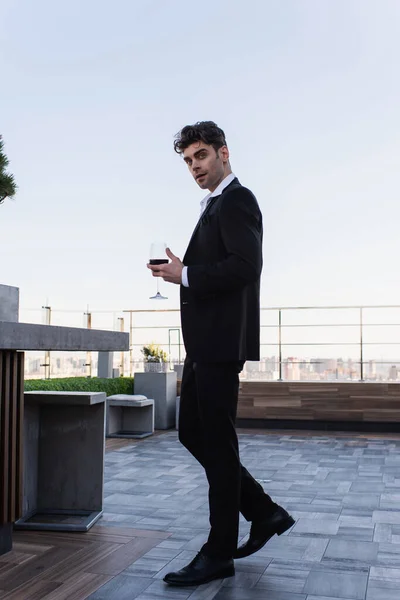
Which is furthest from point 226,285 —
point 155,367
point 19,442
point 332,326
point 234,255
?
point 332,326

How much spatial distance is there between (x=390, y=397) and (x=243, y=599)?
4914 mm

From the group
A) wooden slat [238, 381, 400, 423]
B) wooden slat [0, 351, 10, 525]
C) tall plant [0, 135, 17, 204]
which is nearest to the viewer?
wooden slat [0, 351, 10, 525]

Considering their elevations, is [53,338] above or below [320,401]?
above

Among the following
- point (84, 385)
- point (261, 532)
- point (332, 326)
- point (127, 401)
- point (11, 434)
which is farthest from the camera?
point (332, 326)

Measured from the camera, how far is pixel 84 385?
676cm

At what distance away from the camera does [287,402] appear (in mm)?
6734

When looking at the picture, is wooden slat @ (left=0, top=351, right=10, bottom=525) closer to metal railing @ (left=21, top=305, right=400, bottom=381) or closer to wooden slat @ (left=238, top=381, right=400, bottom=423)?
wooden slat @ (left=238, top=381, right=400, bottom=423)

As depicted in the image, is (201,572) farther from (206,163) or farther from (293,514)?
(206,163)

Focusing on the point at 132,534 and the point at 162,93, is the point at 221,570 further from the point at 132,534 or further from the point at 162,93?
the point at 162,93

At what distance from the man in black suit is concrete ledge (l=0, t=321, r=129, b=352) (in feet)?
1.24

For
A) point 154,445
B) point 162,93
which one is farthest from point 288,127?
point 154,445

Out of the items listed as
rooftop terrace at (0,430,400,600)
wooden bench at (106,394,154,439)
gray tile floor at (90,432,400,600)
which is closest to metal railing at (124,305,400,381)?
wooden bench at (106,394,154,439)

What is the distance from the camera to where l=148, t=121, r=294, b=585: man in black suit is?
1997 millimetres

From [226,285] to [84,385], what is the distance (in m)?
5.02
